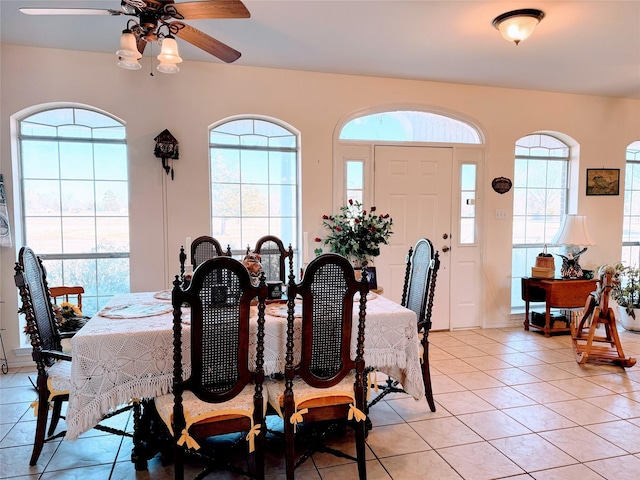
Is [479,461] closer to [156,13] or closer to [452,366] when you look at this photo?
[452,366]

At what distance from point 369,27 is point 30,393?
369 centimetres

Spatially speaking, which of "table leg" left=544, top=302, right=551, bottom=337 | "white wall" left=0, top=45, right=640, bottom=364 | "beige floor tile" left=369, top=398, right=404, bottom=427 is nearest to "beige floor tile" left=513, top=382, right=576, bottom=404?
"beige floor tile" left=369, top=398, right=404, bottom=427

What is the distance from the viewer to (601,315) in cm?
374

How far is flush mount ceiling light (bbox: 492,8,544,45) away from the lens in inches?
114

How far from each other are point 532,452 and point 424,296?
105cm

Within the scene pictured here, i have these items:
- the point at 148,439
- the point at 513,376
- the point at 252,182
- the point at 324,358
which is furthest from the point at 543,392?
the point at 252,182

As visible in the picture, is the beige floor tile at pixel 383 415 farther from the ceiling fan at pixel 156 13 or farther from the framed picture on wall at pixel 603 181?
the framed picture on wall at pixel 603 181

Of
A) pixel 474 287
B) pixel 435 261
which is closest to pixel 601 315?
pixel 474 287

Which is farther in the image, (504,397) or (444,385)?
(444,385)

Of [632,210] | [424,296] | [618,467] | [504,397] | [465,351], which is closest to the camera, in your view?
[618,467]

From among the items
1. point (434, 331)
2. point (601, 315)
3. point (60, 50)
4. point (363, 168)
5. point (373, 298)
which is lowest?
point (434, 331)

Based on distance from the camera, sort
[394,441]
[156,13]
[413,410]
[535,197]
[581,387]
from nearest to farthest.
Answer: [156,13] < [394,441] < [413,410] < [581,387] < [535,197]

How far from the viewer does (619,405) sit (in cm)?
301

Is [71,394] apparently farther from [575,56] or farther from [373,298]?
[575,56]
